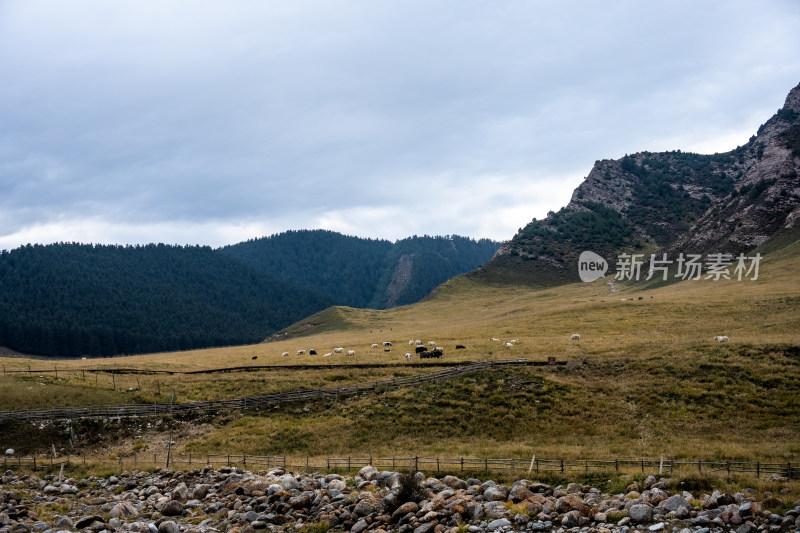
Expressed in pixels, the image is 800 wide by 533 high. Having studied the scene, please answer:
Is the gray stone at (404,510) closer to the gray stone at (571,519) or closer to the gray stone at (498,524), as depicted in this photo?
the gray stone at (498,524)

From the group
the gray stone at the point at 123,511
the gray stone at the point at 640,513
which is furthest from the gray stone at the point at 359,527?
the gray stone at the point at 123,511

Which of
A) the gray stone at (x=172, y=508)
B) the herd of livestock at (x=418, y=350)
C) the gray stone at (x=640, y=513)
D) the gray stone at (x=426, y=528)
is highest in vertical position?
the herd of livestock at (x=418, y=350)

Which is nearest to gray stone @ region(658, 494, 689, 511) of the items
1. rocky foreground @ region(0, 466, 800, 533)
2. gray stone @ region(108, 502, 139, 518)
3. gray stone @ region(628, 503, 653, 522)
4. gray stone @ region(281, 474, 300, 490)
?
rocky foreground @ region(0, 466, 800, 533)

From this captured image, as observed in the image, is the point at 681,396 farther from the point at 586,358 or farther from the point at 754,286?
the point at 754,286

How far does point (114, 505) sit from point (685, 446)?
3207cm

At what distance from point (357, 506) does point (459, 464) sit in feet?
26.0

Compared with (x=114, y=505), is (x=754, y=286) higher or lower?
higher

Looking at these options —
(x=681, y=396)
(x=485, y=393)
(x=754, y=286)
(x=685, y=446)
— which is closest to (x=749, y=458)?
(x=685, y=446)

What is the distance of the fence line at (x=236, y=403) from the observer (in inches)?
1852

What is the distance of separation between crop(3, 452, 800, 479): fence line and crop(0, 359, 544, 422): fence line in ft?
23.0

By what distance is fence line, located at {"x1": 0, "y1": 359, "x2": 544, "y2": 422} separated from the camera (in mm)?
47031

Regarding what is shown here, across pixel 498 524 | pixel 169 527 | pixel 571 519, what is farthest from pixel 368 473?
pixel 571 519

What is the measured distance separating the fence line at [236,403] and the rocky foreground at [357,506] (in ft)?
47.3

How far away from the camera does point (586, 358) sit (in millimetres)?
56062
